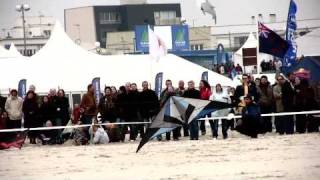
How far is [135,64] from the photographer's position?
55.5 ft

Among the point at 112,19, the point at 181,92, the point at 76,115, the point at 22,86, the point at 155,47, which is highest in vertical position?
the point at 112,19

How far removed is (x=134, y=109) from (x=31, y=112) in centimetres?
175

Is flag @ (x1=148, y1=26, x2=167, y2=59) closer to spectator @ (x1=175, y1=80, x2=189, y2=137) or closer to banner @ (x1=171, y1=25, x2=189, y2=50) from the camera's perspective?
spectator @ (x1=175, y1=80, x2=189, y2=137)

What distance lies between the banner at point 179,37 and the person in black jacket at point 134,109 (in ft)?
94.1

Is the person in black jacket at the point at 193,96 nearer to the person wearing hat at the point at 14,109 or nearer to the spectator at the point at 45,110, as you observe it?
the spectator at the point at 45,110

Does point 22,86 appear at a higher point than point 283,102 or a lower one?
higher

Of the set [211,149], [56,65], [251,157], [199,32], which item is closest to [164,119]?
[211,149]

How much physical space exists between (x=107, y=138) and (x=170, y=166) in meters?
4.25

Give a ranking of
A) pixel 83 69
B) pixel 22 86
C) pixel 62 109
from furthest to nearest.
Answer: pixel 83 69
pixel 22 86
pixel 62 109

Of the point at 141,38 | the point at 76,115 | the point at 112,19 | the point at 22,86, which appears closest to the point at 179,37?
the point at 141,38

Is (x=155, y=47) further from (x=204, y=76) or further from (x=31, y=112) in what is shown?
(x=31, y=112)

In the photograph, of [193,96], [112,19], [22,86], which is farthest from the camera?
[112,19]

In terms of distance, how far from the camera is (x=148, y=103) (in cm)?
1227

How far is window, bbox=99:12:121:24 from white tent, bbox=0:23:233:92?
28.9 m
